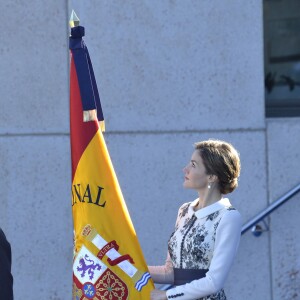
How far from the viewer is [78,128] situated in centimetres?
490

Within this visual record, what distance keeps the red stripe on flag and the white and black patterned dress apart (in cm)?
63

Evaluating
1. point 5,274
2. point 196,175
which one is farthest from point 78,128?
point 5,274

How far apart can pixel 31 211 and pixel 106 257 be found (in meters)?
2.46

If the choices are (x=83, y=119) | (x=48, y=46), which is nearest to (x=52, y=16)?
(x=48, y=46)

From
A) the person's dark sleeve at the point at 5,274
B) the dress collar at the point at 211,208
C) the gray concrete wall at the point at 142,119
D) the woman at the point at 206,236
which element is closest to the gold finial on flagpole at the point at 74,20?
the woman at the point at 206,236

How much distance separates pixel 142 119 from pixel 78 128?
2.37 meters

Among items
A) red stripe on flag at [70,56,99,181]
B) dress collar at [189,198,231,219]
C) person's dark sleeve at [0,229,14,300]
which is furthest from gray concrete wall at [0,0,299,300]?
person's dark sleeve at [0,229,14,300]

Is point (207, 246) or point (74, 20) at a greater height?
point (74, 20)

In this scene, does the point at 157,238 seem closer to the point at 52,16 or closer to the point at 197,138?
the point at 197,138

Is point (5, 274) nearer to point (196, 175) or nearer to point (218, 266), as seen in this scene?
point (218, 266)

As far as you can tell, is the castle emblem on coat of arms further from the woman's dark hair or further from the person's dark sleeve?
the person's dark sleeve

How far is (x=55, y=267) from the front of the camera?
7199 mm

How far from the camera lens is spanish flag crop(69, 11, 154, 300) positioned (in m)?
4.77

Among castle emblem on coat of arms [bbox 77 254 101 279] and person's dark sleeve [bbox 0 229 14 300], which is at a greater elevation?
person's dark sleeve [bbox 0 229 14 300]
